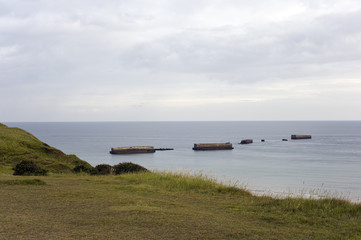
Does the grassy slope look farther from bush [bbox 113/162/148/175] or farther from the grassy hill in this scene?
the grassy hill

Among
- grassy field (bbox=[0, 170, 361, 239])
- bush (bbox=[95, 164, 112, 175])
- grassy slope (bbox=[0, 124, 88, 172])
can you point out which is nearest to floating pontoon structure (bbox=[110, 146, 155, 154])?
grassy slope (bbox=[0, 124, 88, 172])

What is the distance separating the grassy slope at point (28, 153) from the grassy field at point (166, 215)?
17.8 m

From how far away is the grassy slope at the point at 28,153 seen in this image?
3208 centimetres

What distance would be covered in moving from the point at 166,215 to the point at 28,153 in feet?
98.8

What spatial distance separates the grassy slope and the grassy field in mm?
17848

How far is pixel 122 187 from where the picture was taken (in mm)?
15852

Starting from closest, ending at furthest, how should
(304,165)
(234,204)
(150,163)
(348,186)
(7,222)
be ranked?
(7,222) < (234,204) < (348,186) < (304,165) < (150,163)

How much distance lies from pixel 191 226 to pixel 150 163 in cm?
6764

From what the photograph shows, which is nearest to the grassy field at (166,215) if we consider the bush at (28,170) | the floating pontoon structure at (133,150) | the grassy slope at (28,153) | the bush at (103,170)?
the bush at (28,170)

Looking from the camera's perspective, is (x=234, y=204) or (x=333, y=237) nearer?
(x=333, y=237)

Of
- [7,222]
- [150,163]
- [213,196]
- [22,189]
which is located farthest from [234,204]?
[150,163]

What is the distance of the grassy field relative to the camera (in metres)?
8.39

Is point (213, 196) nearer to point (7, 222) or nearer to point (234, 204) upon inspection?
point (234, 204)

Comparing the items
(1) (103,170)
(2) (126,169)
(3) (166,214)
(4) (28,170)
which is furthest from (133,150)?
(3) (166,214)
